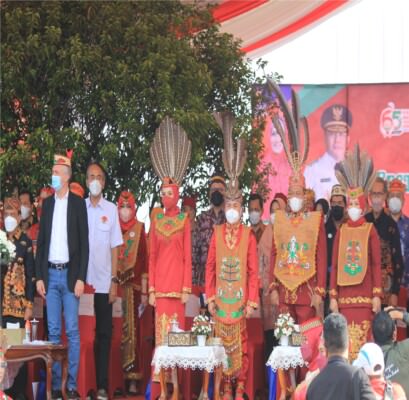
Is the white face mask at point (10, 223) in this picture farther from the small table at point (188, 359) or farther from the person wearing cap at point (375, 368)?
the person wearing cap at point (375, 368)

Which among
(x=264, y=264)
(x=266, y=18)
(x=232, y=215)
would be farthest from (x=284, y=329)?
(x=266, y=18)

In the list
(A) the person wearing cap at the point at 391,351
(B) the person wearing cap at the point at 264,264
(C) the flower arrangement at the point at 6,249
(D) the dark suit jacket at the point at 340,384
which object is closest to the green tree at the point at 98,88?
(B) the person wearing cap at the point at 264,264

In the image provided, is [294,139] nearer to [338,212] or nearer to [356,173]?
[356,173]

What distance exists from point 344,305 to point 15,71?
13.0 feet

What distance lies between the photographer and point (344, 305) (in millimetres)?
10227

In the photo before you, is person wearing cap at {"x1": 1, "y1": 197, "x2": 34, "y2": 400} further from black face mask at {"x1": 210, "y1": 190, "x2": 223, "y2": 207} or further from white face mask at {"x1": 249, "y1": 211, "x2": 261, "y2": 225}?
white face mask at {"x1": 249, "y1": 211, "x2": 261, "y2": 225}

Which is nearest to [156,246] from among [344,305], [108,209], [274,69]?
[108,209]

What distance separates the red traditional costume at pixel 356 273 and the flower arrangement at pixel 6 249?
259 cm

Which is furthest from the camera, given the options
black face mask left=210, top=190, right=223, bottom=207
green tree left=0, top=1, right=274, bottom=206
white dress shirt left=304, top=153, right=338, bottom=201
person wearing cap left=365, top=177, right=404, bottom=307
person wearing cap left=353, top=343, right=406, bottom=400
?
white dress shirt left=304, top=153, right=338, bottom=201

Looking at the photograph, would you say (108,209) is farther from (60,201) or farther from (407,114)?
(407,114)

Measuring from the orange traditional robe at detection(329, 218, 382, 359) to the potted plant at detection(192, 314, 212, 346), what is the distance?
1115 mm

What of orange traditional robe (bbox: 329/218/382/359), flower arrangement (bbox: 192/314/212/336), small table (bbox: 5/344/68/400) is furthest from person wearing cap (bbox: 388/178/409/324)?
small table (bbox: 5/344/68/400)

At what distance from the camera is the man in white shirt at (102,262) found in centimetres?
1045

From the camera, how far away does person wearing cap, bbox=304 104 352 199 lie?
47.9 ft
